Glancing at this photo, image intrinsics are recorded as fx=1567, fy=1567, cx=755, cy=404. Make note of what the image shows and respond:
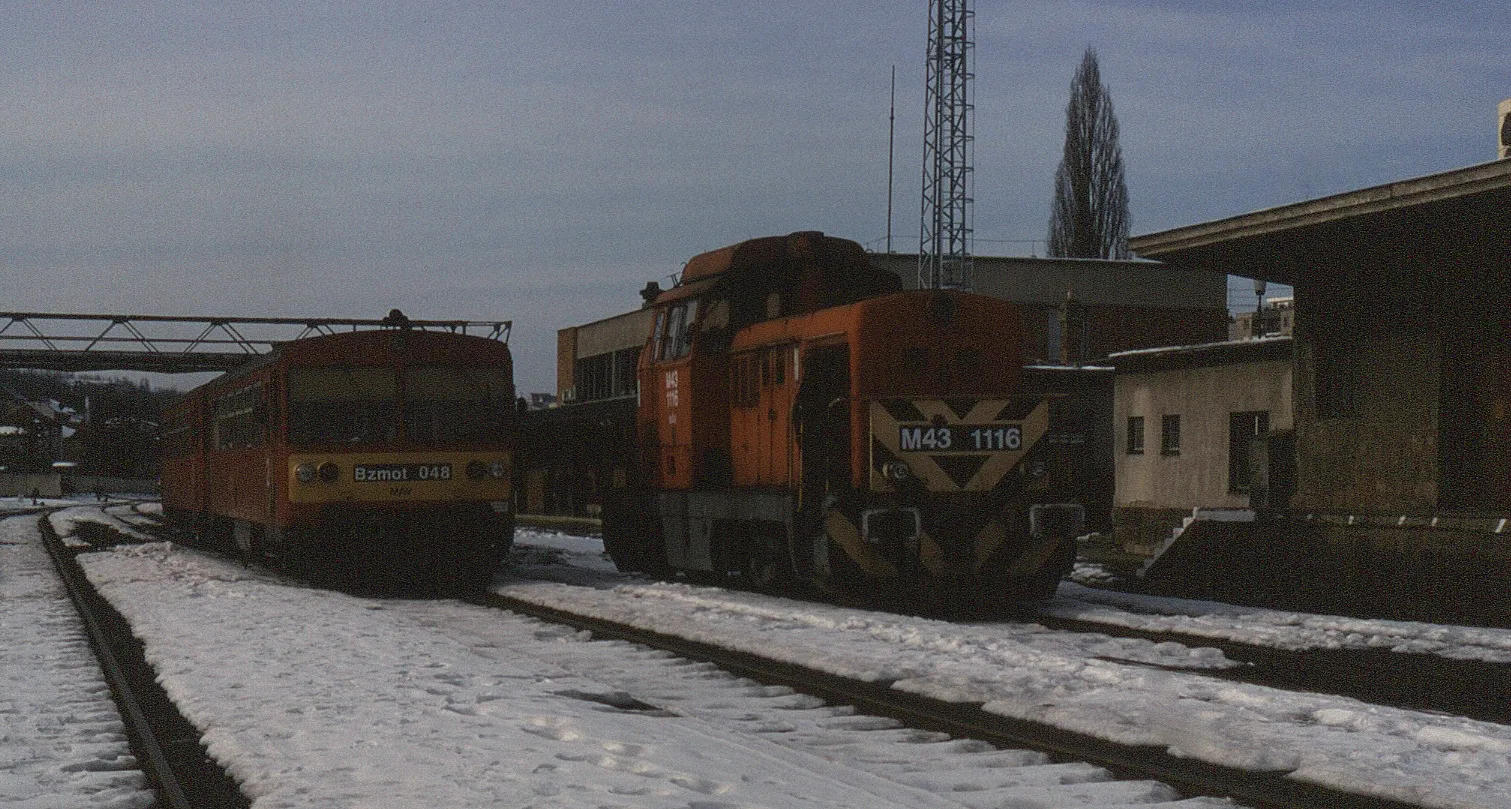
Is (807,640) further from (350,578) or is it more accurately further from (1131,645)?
(350,578)

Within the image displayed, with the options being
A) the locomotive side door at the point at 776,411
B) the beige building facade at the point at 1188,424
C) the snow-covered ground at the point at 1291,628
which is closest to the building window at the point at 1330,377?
the snow-covered ground at the point at 1291,628

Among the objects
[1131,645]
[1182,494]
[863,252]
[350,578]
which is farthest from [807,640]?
[1182,494]

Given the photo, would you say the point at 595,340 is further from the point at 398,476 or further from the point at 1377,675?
the point at 1377,675

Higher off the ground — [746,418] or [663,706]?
[746,418]

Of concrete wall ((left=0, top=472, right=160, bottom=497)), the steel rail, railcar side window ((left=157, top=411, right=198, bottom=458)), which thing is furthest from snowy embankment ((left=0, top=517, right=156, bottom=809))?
concrete wall ((left=0, top=472, right=160, bottom=497))

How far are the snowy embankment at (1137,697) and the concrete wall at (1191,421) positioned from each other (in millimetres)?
13618

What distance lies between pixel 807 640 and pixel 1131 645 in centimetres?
233

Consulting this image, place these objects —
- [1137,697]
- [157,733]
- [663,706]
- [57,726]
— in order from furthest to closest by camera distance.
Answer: [663,706] → [1137,697] → [57,726] → [157,733]

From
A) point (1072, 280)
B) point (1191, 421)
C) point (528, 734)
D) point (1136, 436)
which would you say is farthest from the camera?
point (1072, 280)

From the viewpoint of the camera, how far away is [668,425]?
56.6 ft

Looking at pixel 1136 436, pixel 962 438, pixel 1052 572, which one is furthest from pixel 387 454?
pixel 1136 436

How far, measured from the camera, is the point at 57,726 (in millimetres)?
8234

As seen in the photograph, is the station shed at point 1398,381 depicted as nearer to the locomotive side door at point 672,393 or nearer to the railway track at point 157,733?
the locomotive side door at point 672,393

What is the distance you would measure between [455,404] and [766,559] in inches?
171
